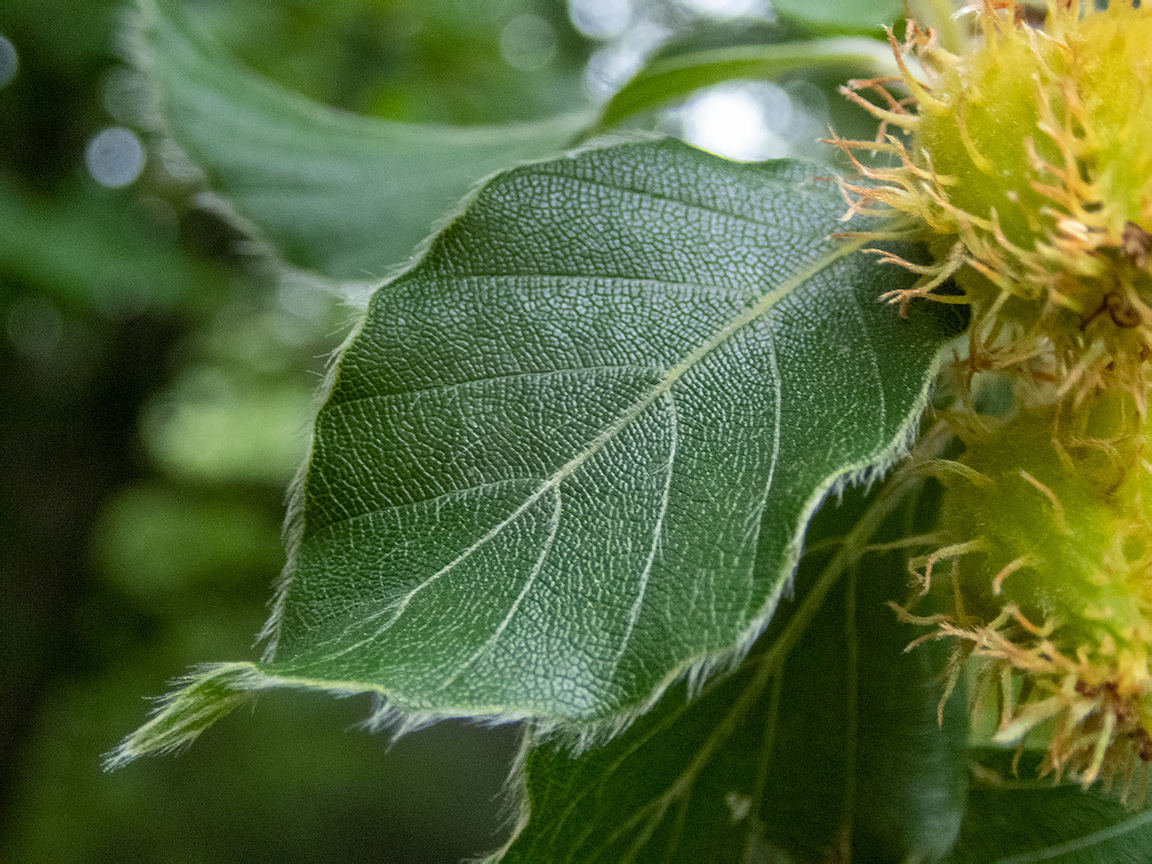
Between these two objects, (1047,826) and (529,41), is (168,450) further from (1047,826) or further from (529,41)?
(1047,826)

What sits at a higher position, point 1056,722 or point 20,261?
point 20,261

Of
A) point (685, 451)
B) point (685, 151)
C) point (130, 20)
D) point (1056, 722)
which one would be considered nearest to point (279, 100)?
point (130, 20)

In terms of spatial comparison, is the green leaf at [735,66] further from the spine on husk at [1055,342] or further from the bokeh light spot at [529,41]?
the bokeh light spot at [529,41]

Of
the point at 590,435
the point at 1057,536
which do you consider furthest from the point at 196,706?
the point at 1057,536

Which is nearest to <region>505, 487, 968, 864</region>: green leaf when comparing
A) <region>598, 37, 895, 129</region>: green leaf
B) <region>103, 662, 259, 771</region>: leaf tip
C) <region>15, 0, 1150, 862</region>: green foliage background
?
<region>15, 0, 1150, 862</region>: green foliage background

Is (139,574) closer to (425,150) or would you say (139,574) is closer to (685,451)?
(425,150)

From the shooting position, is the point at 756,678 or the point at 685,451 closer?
the point at 685,451

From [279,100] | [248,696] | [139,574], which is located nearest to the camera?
Answer: [248,696]
